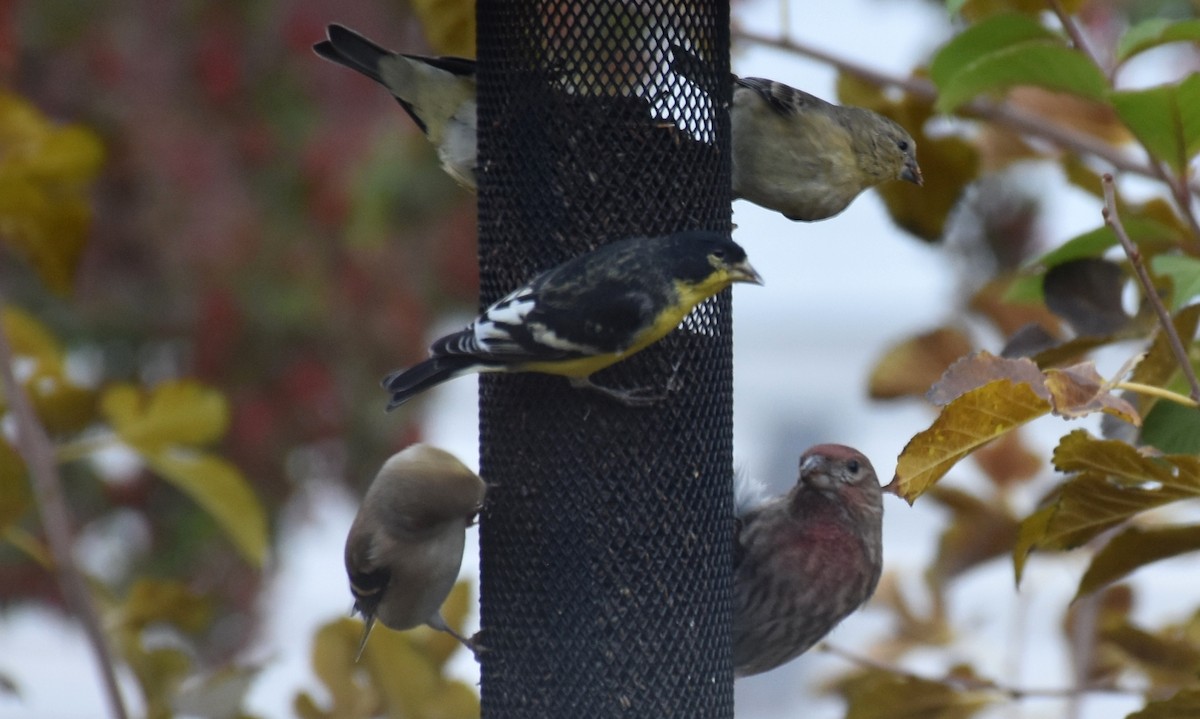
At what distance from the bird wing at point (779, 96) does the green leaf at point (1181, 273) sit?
0.92 meters

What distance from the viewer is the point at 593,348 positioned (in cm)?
245

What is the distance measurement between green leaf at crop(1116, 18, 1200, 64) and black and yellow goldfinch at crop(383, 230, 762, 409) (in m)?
0.65

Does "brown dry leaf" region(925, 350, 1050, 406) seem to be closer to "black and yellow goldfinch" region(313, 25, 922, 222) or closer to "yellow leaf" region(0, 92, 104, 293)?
"black and yellow goldfinch" region(313, 25, 922, 222)

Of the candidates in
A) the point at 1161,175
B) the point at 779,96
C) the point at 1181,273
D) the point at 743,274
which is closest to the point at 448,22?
the point at 779,96

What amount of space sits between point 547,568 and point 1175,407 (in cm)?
113

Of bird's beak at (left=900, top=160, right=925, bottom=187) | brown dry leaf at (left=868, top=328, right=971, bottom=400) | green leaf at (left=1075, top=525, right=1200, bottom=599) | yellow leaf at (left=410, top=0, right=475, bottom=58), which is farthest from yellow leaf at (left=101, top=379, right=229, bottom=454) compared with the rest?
green leaf at (left=1075, top=525, right=1200, bottom=599)

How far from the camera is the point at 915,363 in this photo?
293 centimetres

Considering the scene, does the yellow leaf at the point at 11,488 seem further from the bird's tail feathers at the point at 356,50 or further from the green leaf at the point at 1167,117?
the green leaf at the point at 1167,117

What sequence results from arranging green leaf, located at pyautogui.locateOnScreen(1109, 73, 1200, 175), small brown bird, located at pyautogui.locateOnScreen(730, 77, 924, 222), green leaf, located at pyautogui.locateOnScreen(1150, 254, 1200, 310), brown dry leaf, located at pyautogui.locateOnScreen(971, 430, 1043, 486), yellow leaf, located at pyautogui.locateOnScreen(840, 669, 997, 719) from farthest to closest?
1. brown dry leaf, located at pyautogui.locateOnScreen(971, 430, 1043, 486)
2. small brown bird, located at pyautogui.locateOnScreen(730, 77, 924, 222)
3. yellow leaf, located at pyautogui.locateOnScreen(840, 669, 997, 719)
4. green leaf, located at pyautogui.locateOnScreen(1109, 73, 1200, 175)
5. green leaf, located at pyautogui.locateOnScreen(1150, 254, 1200, 310)

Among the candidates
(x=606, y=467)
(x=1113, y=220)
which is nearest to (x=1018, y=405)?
(x=1113, y=220)

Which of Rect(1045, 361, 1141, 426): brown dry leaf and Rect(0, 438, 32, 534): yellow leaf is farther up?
Rect(0, 438, 32, 534): yellow leaf

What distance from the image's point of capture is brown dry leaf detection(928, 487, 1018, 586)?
10.3ft

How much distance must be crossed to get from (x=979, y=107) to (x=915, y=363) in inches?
20.8

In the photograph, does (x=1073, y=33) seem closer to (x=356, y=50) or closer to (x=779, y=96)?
(x=779, y=96)
